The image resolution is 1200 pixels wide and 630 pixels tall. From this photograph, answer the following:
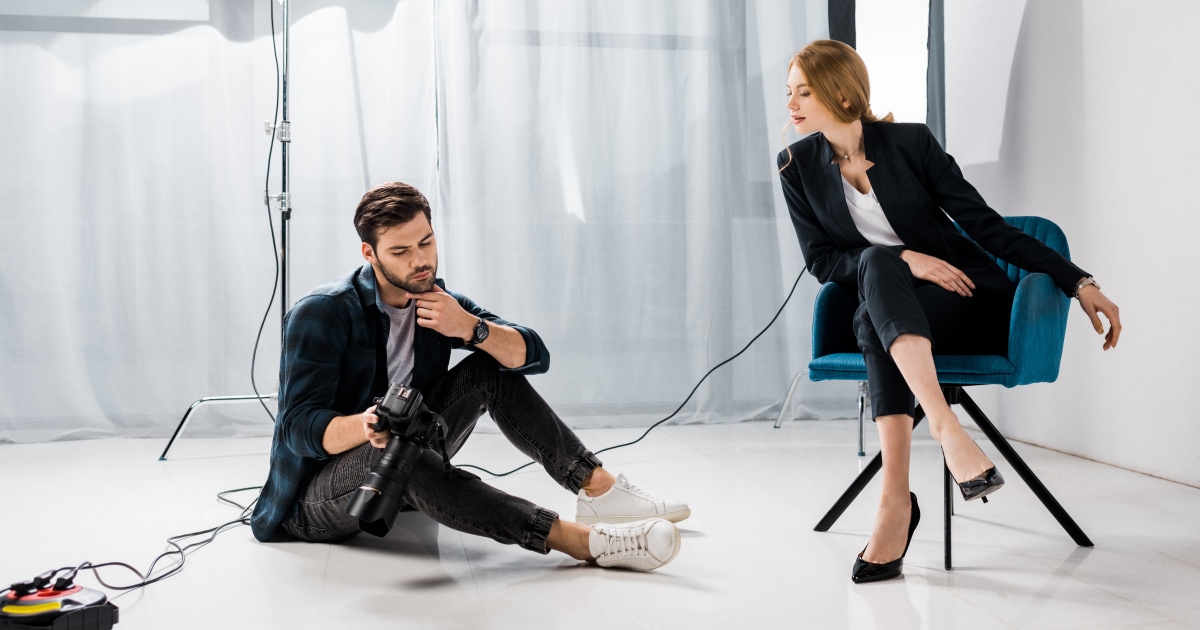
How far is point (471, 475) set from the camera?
1497mm

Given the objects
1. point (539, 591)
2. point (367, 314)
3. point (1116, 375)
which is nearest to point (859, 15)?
point (1116, 375)

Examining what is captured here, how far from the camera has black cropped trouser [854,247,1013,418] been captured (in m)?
1.45

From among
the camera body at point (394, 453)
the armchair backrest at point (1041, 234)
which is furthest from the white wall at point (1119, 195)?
the camera body at point (394, 453)

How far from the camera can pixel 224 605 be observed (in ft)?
4.47

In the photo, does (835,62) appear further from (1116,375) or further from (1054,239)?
(1116,375)

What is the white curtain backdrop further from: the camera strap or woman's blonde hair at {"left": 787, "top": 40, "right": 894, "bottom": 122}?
the camera strap

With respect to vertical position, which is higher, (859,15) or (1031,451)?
(859,15)

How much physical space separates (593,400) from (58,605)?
7.08ft

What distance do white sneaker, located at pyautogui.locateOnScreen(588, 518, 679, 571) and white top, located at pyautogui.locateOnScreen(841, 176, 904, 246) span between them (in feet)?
2.33

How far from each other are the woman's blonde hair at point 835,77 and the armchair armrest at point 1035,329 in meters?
0.45

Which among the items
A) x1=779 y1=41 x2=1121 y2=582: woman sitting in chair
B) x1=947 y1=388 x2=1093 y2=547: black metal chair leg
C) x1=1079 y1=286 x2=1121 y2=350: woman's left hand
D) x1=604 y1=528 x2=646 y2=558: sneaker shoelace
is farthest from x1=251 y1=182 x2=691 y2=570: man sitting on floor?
x1=1079 y1=286 x2=1121 y2=350: woman's left hand

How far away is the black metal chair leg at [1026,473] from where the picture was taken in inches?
62.8

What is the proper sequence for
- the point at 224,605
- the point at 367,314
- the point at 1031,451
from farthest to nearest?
the point at 1031,451, the point at 367,314, the point at 224,605

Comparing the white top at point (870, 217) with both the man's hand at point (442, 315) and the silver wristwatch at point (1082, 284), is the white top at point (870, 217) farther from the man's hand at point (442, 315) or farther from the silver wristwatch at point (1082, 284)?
the man's hand at point (442, 315)
